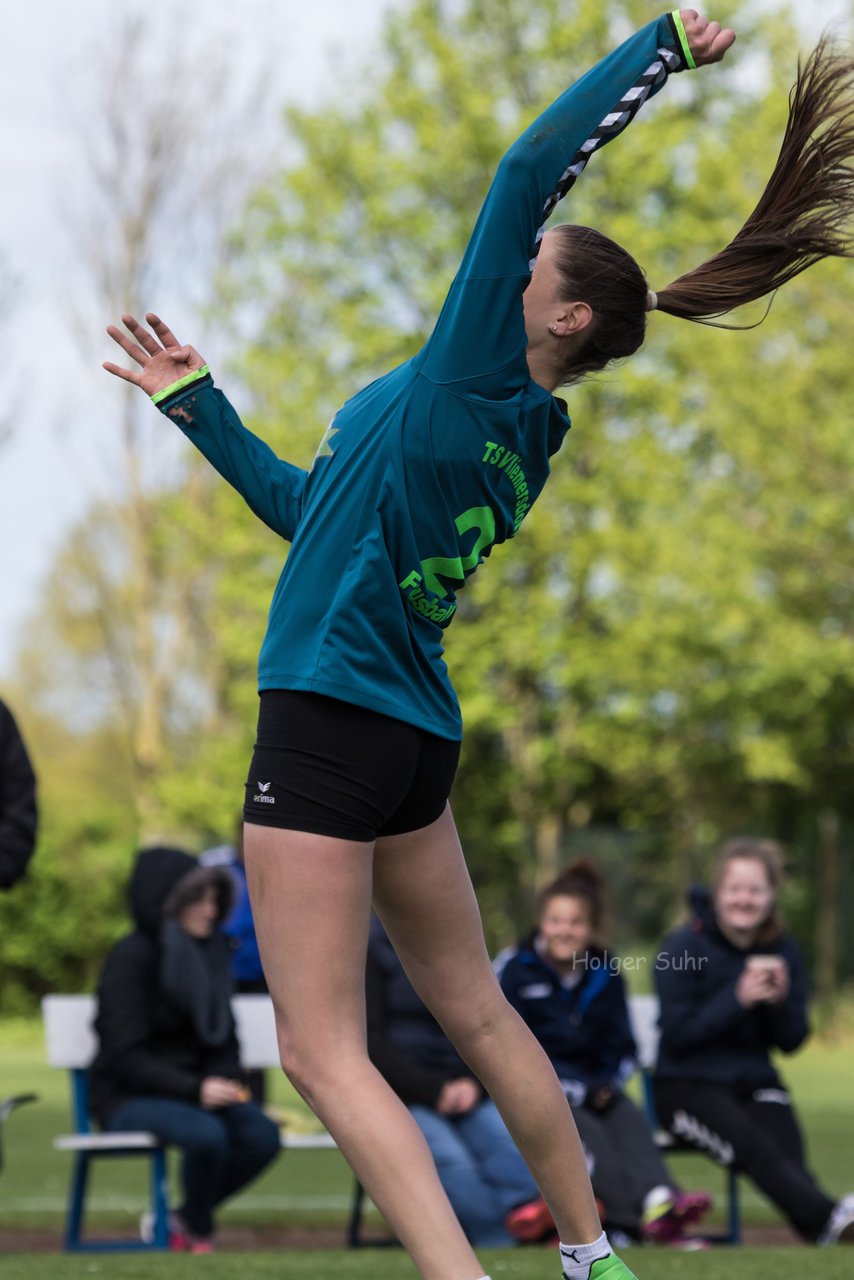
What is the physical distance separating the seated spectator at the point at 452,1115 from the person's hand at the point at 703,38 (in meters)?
4.66

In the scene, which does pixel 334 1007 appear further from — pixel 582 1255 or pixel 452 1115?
pixel 452 1115

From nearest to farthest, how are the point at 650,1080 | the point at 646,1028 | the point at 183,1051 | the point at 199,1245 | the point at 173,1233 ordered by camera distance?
the point at 199,1245 < the point at 173,1233 < the point at 183,1051 < the point at 650,1080 < the point at 646,1028

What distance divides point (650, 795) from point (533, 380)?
79.4 feet

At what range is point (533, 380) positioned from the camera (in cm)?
328

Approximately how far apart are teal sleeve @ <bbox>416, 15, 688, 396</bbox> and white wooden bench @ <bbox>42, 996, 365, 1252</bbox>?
15.5 feet

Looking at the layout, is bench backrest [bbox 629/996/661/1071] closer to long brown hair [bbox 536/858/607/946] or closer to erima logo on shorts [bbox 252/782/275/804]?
long brown hair [bbox 536/858/607/946]

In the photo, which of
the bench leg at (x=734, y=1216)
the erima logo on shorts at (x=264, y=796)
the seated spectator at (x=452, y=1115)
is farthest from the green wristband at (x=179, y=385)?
the bench leg at (x=734, y=1216)

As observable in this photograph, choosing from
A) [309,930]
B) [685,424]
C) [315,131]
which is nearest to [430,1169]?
[309,930]

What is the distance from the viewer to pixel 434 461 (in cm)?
A: 314

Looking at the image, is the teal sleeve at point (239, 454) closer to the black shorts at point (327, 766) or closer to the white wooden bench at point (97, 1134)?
the black shorts at point (327, 766)

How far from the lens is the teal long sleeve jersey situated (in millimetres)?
3068

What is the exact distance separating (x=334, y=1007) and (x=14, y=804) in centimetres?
441

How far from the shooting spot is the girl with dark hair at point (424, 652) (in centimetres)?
305

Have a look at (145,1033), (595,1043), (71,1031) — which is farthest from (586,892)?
(71,1031)
